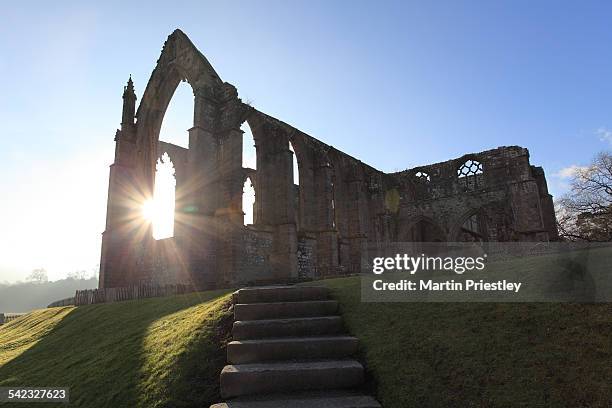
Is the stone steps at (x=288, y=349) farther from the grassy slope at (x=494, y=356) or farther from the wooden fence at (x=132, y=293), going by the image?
the wooden fence at (x=132, y=293)

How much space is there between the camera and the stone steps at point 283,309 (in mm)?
5547

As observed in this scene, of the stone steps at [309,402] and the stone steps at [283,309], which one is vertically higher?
the stone steps at [283,309]

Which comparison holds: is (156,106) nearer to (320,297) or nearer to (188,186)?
(188,186)

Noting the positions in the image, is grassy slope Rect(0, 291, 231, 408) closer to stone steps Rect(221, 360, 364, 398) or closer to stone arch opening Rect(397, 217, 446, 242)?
stone steps Rect(221, 360, 364, 398)

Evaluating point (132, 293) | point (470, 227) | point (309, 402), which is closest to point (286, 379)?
point (309, 402)

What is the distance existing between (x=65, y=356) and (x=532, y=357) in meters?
7.67

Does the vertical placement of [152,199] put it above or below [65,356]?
above

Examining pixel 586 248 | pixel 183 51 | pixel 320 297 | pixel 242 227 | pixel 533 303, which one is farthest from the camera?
pixel 183 51

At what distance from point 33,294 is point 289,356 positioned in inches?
5467

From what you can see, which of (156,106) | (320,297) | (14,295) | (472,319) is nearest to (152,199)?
(156,106)

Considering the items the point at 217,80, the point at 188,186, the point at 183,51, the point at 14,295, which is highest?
the point at 183,51

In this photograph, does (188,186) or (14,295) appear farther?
(14,295)

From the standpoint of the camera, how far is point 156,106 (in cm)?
2070

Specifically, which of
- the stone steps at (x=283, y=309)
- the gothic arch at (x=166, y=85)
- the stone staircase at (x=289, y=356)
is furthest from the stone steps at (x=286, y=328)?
the gothic arch at (x=166, y=85)
